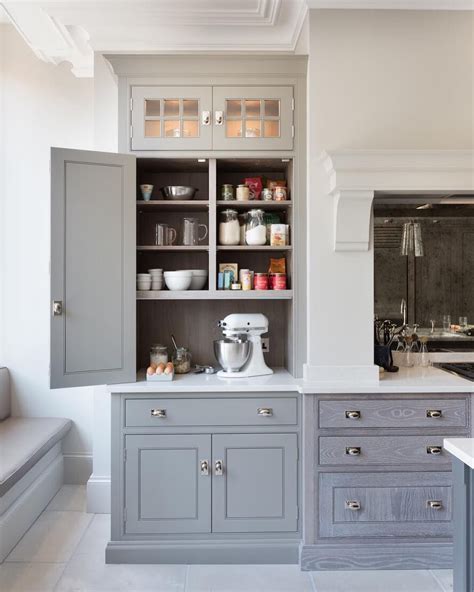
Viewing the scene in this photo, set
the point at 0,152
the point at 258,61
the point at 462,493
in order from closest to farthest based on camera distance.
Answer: the point at 462,493
the point at 258,61
the point at 0,152

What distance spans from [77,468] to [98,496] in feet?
1.74

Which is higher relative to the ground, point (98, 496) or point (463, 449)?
point (463, 449)

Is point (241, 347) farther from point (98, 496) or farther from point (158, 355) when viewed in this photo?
point (98, 496)

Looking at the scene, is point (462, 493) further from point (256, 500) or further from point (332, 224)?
point (332, 224)

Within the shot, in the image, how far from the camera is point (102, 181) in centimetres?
266

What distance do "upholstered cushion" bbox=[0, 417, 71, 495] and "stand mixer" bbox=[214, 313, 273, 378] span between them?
1166 millimetres

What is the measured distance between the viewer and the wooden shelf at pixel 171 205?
2.83 m

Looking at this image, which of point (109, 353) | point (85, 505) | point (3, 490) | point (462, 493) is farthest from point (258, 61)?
point (85, 505)

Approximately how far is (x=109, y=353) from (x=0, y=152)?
6.19 ft

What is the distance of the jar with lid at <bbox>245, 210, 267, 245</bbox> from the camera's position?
288cm

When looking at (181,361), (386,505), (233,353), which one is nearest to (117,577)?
(181,361)

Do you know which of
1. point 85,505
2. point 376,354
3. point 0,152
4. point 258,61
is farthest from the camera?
point 0,152

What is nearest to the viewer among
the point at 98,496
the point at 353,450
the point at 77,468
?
the point at 353,450

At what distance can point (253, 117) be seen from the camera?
2768 millimetres
